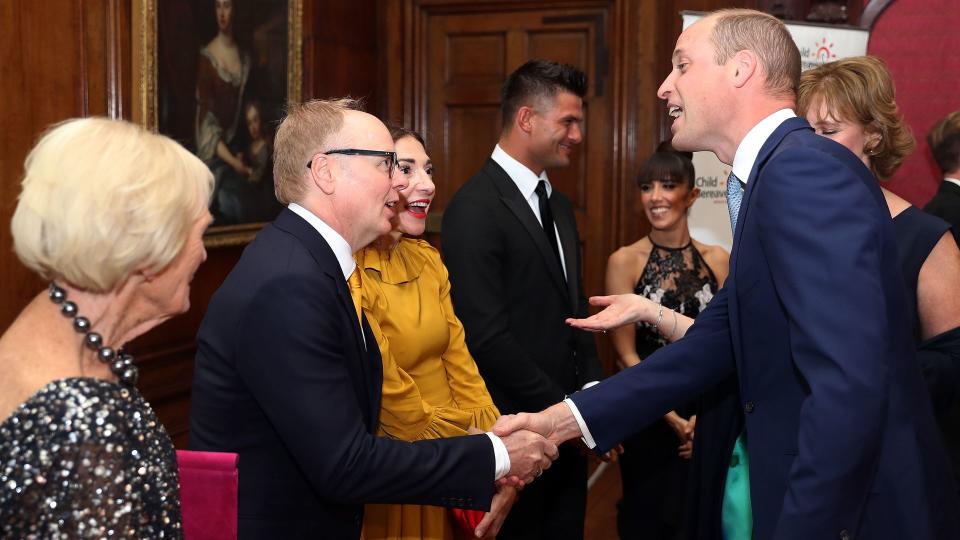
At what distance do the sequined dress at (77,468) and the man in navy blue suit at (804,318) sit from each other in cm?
109

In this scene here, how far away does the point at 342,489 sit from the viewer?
77.4 inches

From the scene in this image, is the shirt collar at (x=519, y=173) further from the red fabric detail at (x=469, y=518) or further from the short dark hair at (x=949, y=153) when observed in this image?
the short dark hair at (x=949, y=153)

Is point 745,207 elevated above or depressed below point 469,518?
above

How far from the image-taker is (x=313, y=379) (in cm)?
189

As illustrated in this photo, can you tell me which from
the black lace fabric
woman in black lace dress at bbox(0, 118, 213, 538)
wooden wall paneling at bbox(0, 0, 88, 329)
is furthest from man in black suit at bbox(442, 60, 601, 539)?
woman in black lace dress at bbox(0, 118, 213, 538)

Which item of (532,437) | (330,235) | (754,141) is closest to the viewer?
(754,141)

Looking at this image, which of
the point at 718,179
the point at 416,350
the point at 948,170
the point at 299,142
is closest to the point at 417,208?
the point at 416,350

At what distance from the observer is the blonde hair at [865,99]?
2.64 meters

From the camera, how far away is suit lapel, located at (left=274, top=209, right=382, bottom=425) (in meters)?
2.06

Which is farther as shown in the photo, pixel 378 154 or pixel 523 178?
pixel 523 178

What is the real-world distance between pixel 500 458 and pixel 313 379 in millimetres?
566

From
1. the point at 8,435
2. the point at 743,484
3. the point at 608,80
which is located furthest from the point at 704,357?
the point at 608,80

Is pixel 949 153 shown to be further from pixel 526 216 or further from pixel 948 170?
pixel 526 216

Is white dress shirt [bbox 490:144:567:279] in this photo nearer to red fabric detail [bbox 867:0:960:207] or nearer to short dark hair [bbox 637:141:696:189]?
short dark hair [bbox 637:141:696:189]
